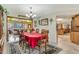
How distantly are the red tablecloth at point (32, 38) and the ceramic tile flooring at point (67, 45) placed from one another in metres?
0.40

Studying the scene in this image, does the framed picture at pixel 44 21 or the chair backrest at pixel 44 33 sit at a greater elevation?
the framed picture at pixel 44 21

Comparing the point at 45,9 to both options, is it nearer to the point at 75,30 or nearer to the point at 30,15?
the point at 30,15

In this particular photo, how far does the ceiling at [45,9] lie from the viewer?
2.53 meters

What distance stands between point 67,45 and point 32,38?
68 centimetres

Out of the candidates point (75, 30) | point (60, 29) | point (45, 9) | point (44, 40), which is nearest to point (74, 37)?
point (75, 30)

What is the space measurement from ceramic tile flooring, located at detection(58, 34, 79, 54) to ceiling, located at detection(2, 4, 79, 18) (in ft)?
1.37

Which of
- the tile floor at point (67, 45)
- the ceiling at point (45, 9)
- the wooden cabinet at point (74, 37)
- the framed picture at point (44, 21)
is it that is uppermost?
the ceiling at point (45, 9)

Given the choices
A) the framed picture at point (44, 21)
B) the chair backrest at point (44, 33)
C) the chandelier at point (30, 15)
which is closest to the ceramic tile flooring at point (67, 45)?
the chair backrest at point (44, 33)

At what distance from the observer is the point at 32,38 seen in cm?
255

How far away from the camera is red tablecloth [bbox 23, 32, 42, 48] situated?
2555mm

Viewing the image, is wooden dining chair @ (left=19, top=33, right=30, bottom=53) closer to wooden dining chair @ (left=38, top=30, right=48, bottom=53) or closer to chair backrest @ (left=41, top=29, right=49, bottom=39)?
wooden dining chair @ (left=38, top=30, right=48, bottom=53)

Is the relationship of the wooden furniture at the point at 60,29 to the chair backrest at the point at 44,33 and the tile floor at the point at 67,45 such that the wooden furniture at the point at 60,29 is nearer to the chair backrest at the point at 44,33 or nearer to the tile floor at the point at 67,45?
the tile floor at the point at 67,45

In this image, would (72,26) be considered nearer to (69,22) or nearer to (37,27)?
(69,22)

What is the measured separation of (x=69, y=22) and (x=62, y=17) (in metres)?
0.16
